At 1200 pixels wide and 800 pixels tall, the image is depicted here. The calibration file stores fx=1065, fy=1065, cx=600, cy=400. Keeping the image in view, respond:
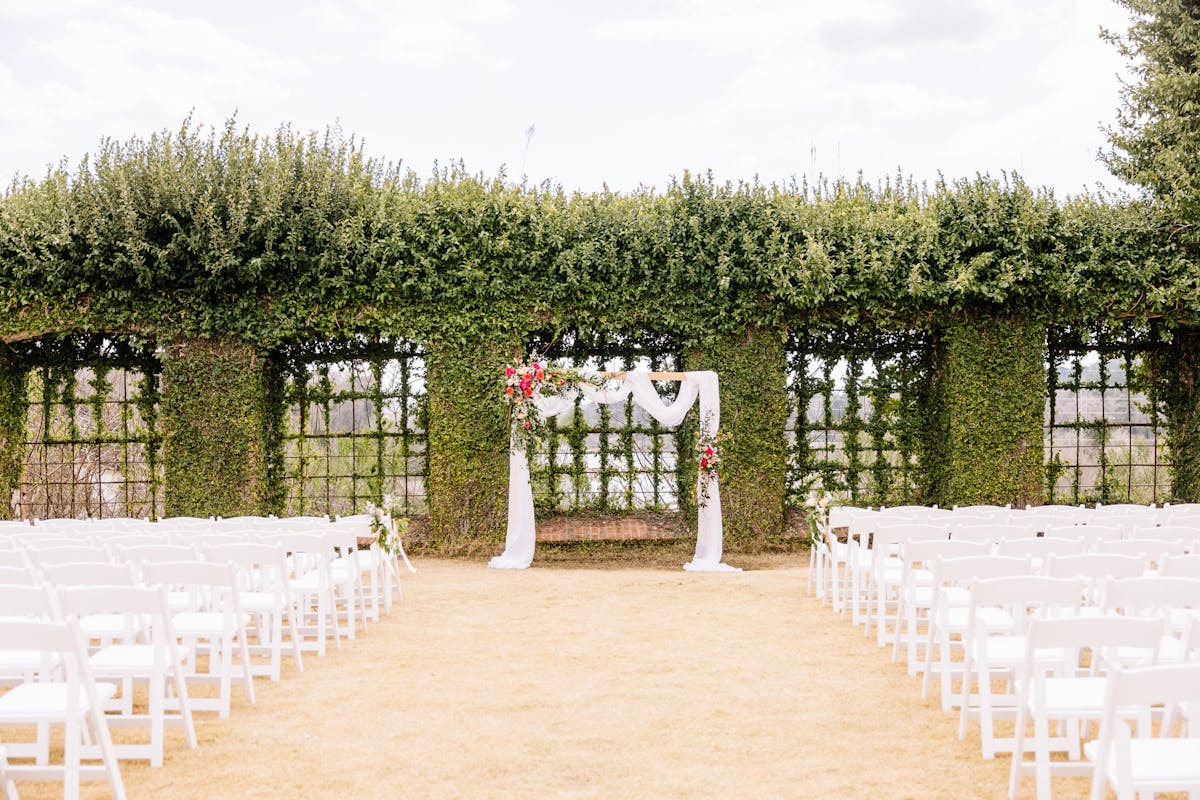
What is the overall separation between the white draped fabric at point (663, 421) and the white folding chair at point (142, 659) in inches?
308

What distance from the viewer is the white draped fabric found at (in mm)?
13305

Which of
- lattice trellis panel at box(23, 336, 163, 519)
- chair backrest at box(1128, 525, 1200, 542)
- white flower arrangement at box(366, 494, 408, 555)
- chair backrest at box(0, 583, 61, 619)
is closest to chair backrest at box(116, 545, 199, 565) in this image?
chair backrest at box(0, 583, 61, 619)

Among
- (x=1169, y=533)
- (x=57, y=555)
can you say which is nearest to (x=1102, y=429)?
(x=1169, y=533)

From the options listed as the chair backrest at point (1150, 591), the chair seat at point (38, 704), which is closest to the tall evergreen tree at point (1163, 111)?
the chair backrest at point (1150, 591)

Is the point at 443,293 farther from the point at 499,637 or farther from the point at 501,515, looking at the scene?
the point at 499,637

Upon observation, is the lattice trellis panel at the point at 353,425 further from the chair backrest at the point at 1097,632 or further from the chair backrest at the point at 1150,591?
the chair backrest at the point at 1097,632

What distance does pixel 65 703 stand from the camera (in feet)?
14.1

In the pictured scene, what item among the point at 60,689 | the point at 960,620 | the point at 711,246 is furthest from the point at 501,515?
the point at 60,689

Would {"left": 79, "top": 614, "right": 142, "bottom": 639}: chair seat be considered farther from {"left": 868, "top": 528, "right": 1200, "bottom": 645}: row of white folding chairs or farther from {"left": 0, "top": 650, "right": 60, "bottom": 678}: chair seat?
{"left": 868, "top": 528, "right": 1200, "bottom": 645}: row of white folding chairs

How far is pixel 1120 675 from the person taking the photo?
3184 mm

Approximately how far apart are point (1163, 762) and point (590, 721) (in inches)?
115

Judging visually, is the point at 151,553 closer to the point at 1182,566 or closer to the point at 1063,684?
the point at 1063,684

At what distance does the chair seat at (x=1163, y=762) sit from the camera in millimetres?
3361

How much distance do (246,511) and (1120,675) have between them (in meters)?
13.0
